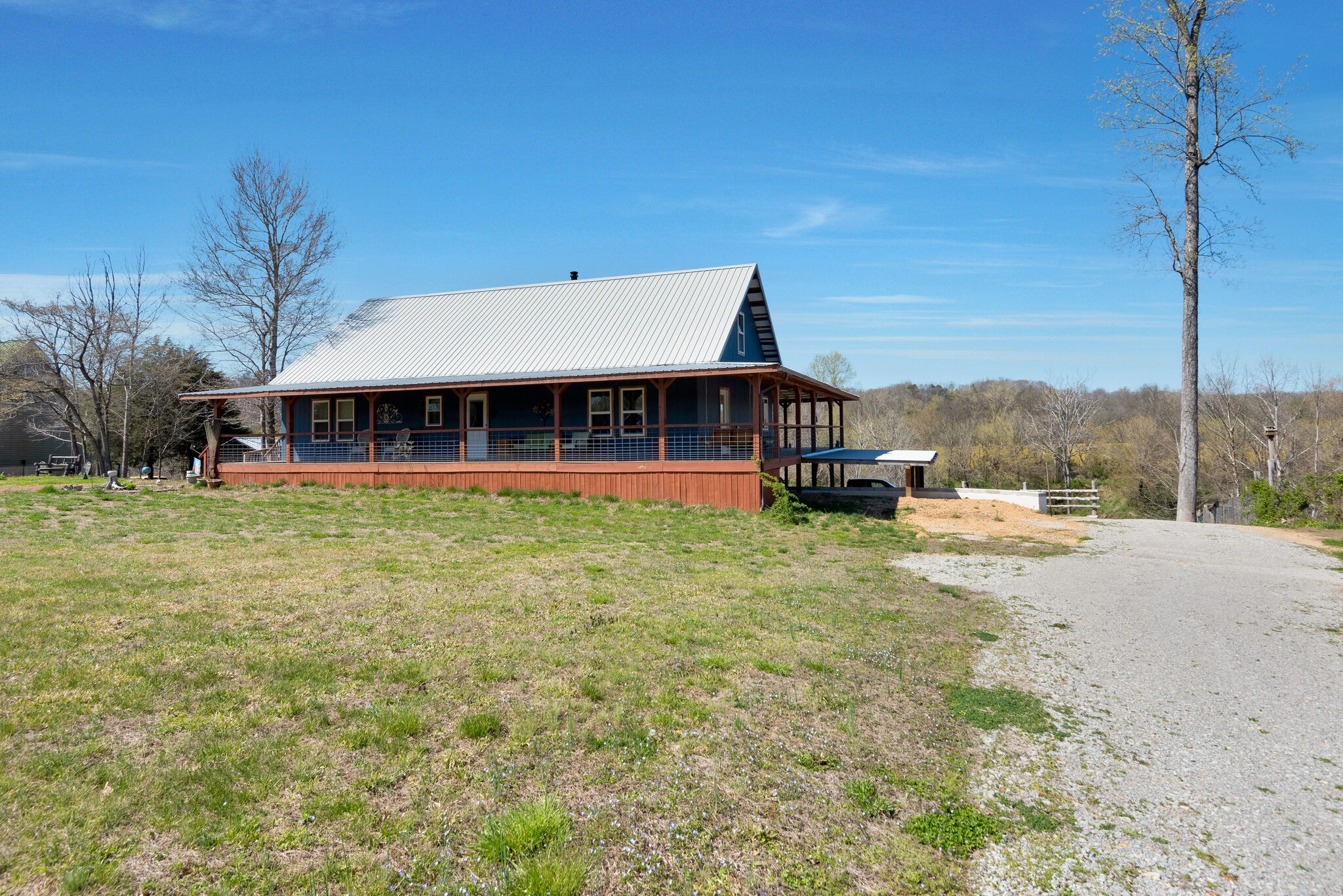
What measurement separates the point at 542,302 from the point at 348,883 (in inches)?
971

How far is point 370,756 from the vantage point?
4312 mm

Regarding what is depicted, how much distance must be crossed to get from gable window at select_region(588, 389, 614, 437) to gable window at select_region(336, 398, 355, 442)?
8.76m

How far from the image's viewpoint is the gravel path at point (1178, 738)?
12.2 feet

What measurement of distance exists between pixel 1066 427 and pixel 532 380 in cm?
3596

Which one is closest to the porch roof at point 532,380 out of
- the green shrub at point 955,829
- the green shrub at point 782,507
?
the green shrub at point 782,507

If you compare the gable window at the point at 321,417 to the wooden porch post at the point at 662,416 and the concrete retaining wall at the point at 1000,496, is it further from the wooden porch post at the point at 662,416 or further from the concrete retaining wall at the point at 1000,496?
the concrete retaining wall at the point at 1000,496

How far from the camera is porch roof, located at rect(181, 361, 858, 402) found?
17938 mm

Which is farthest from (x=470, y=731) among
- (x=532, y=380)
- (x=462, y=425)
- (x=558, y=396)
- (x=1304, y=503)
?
(x=1304, y=503)

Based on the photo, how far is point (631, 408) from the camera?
21703 millimetres

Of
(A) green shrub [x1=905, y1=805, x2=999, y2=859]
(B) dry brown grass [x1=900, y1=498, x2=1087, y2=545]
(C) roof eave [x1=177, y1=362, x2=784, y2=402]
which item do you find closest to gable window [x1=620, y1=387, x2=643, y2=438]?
(C) roof eave [x1=177, y1=362, x2=784, y2=402]

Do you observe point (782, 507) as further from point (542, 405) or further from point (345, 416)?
point (345, 416)

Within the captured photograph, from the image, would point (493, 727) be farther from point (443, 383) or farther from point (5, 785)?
point (443, 383)

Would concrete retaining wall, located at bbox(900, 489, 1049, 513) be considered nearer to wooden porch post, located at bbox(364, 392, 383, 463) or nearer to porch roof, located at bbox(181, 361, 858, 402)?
porch roof, located at bbox(181, 361, 858, 402)

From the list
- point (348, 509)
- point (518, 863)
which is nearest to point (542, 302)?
point (348, 509)
